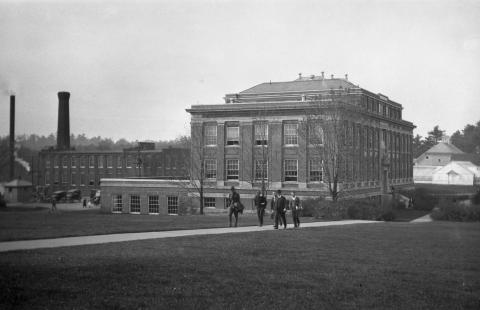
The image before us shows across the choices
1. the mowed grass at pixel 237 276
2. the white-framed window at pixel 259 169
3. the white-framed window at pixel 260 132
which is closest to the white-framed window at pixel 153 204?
the white-framed window at pixel 259 169

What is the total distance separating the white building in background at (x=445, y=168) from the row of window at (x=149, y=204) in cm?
5464

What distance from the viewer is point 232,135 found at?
5097 cm

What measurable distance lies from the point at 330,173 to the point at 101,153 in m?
49.6

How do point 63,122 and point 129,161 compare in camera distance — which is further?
point 63,122

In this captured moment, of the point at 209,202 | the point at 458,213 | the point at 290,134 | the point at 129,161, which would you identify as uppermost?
the point at 290,134

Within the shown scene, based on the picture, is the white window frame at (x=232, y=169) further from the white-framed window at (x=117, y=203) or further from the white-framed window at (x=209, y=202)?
the white-framed window at (x=117, y=203)

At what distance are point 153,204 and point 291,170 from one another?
47.8 ft

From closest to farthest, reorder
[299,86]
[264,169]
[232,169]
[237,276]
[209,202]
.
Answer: [237,276] < [264,169] < [232,169] < [209,202] < [299,86]

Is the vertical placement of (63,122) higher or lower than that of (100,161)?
higher

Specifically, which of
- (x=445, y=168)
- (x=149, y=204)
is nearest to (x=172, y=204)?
(x=149, y=204)

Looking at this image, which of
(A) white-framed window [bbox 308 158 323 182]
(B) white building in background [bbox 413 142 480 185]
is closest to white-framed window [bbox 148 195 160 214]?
(A) white-framed window [bbox 308 158 323 182]

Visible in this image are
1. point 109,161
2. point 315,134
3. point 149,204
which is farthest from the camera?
point 109,161

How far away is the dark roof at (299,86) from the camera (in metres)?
56.9

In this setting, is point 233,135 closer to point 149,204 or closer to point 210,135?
point 210,135
